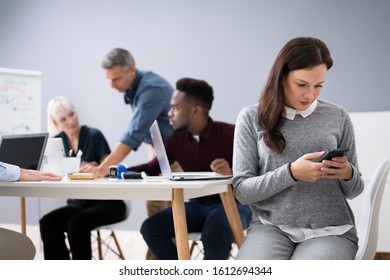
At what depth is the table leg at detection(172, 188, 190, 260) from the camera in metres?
1.90

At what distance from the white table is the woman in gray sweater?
18 cm

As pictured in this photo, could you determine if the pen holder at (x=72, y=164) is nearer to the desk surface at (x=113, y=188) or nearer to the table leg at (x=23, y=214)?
the desk surface at (x=113, y=188)

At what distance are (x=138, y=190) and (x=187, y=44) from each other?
269 centimetres

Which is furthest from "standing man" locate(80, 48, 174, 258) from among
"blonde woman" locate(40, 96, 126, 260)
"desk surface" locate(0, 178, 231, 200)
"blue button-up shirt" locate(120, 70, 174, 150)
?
"desk surface" locate(0, 178, 231, 200)

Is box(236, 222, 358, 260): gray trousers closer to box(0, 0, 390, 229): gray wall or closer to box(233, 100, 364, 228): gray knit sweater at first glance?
box(233, 100, 364, 228): gray knit sweater

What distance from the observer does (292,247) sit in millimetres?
1781

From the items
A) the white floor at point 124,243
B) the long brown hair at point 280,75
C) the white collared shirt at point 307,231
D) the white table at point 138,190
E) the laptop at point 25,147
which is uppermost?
the long brown hair at point 280,75

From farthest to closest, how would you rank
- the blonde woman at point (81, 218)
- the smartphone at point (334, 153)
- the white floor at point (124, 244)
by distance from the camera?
the white floor at point (124, 244) < the blonde woman at point (81, 218) < the smartphone at point (334, 153)

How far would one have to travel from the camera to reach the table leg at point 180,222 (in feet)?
6.22

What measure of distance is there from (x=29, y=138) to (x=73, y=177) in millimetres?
324

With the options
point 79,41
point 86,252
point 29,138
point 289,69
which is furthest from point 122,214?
point 79,41

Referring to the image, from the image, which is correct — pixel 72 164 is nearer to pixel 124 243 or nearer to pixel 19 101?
pixel 19 101

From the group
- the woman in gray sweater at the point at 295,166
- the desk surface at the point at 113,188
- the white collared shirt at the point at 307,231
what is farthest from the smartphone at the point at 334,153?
the desk surface at the point at 113,188

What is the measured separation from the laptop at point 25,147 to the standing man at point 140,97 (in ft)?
3.37
